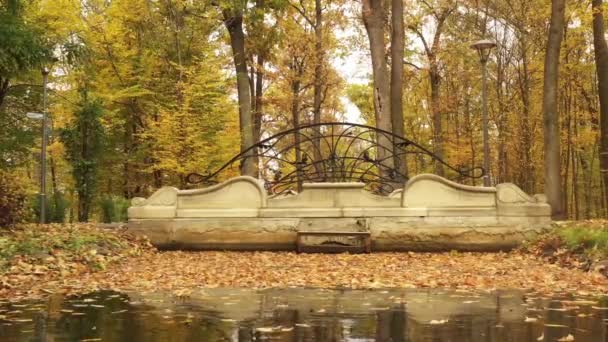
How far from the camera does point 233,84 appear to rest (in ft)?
97.3

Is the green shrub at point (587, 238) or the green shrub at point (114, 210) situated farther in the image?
the green shrub at point (114, 210)

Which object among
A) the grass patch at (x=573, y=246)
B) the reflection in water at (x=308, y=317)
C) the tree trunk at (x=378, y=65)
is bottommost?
the reflection in water at (x=308, y=317)

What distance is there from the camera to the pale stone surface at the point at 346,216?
1206 cm

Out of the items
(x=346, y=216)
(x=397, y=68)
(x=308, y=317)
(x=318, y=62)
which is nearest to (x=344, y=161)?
(x=346, y=216)

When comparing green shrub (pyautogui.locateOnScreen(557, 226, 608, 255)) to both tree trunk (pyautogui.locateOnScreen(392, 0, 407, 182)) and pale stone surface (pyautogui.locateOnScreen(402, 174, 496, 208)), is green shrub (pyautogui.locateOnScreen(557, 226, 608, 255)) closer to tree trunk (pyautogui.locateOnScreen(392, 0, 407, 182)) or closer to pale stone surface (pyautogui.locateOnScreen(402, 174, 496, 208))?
pale stone surface (pyautogui.locateOnScreen(402, 174, 496, 208))

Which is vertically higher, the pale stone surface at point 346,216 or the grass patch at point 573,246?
the pale stone surface at point 346,216

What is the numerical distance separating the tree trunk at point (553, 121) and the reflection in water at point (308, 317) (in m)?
9.98

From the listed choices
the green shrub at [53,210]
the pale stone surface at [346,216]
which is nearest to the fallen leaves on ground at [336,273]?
the pale stone surface at [346,216]

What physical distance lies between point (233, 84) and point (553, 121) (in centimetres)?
1690

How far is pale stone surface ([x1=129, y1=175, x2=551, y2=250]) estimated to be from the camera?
12062 millimetres

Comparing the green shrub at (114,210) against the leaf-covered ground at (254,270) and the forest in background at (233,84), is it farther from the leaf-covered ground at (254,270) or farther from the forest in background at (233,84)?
the leaf-covered ground at (254,270)

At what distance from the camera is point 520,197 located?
12.2 m

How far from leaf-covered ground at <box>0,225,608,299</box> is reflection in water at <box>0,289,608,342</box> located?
747 mm

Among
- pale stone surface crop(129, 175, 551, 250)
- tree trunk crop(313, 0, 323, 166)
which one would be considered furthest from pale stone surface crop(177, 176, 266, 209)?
tree trunk crop(313, 0, 323, 166)
